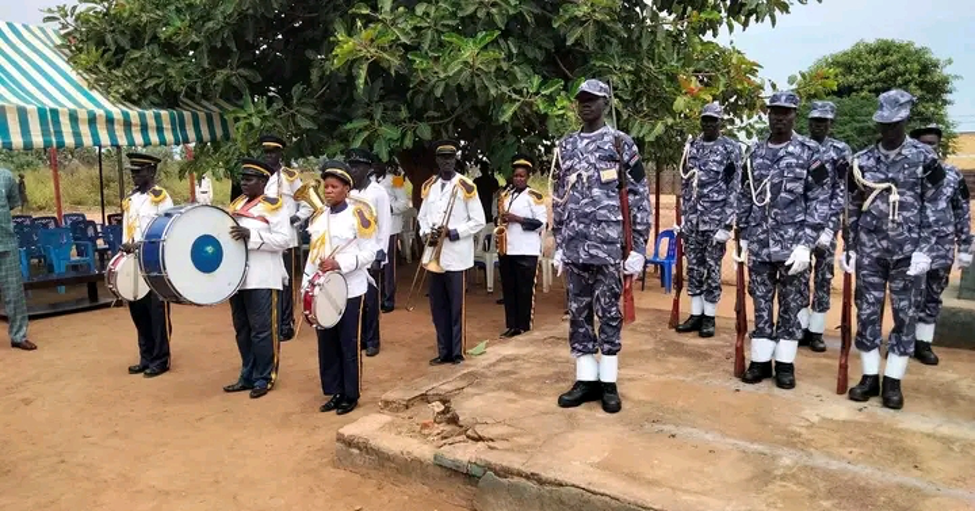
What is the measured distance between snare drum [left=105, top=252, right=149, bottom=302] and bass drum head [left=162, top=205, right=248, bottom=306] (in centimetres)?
107

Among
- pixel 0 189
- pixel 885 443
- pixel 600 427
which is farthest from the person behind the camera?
pixel 0 189

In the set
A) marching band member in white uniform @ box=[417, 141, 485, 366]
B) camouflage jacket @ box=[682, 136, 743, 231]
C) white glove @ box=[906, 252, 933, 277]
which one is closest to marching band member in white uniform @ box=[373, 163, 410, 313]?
marching band member in white uniform @ box=[417, 141, 485, 366]

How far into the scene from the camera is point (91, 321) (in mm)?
9125

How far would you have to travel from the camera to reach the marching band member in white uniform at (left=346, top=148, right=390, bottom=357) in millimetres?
7148

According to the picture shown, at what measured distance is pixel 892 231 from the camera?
15.7ft

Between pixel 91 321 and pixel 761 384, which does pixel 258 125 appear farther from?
pixel 761 384

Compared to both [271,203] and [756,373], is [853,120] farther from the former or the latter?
[271,203]

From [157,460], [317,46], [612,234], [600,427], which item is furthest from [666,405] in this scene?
[317,46]

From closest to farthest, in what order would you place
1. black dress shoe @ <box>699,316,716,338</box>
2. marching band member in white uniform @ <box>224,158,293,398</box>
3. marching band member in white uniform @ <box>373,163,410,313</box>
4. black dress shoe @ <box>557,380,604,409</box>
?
black dress shoe @ <box>557,380,604,409</box> → marching band member in white uniform @ <box>224,158,293,398</box> → black dress shoe @ <box>699,316,716,338</box> → marching band member in white uniform @ <box>373,163,410,313</box>

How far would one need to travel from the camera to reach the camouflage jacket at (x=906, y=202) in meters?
4.72

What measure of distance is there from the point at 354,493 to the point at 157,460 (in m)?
1.41

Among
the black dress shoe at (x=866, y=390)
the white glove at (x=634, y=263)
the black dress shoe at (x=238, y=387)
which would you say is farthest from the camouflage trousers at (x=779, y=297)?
the black dress shoe at (x=238, y=387)

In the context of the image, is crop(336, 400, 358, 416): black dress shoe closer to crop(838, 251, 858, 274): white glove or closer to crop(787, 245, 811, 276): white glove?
crop(787, 245, 811, 276): white glove

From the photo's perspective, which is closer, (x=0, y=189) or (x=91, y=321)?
(x=0, y=189)
